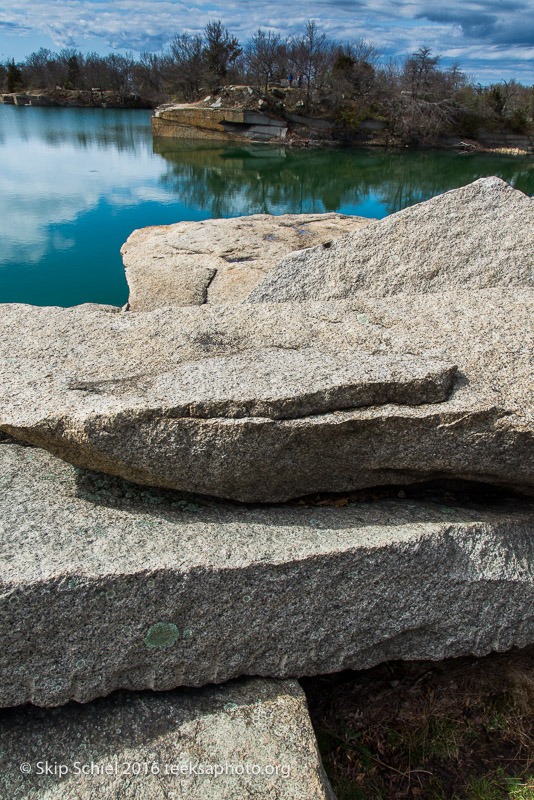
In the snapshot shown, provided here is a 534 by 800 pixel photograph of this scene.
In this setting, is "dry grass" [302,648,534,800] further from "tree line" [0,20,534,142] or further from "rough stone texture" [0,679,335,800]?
"tree line" [0,20,534,142]

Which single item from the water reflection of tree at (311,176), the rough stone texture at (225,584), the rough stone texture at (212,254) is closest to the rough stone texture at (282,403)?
the rough stone texture at (225,584)

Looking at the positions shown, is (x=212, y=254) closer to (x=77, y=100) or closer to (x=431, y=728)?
(x=431, y=728)

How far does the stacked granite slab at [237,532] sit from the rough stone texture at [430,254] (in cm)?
78

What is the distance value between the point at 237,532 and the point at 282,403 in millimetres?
570

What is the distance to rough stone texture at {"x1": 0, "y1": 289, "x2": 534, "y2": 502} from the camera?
2.02 m

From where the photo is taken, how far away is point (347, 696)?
7.95 feet

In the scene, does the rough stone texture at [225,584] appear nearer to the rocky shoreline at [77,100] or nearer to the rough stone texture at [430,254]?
the rough stone texture at [430,254]

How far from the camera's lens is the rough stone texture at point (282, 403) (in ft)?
6.61

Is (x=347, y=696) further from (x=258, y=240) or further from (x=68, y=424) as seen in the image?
(x=258, y=240)

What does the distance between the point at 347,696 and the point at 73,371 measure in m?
1.94

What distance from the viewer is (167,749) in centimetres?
184

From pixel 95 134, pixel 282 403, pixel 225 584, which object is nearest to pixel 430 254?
pixel 282 403

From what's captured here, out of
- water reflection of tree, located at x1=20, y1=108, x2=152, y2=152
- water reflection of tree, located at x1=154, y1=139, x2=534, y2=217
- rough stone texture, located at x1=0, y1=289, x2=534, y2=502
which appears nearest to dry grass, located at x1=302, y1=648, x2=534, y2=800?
rough stone texture, located at x1=0, y1=289, x2=534, y2=502

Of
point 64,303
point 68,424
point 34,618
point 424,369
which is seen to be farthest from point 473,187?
point 64,303
